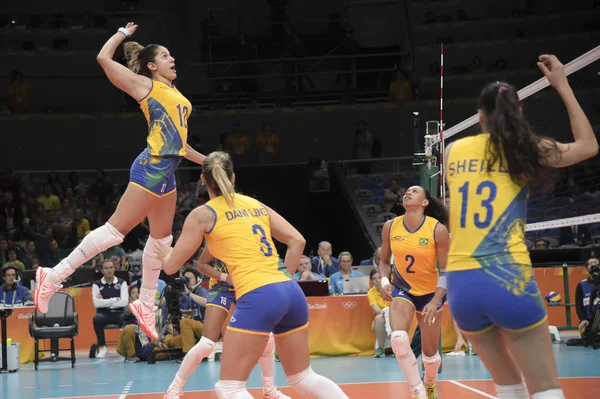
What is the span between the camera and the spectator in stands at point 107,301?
1442 centimetres

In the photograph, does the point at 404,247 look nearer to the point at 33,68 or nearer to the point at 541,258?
the point at 541,258

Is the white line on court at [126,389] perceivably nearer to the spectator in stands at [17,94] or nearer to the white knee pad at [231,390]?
the white knee pad at [231,390]

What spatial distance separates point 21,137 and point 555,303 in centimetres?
1749

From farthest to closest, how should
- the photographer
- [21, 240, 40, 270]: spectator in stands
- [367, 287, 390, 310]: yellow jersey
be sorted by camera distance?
[21, 240, 40, 270]: spectator in stands
[367, 287, 390, 310]: yellow jersey
the photographer

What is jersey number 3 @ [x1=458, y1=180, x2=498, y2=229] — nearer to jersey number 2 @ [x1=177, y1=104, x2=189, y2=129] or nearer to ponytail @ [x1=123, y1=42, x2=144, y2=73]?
jersey number 2 @ [x1=177, y1=104, x2=189, y2=129]

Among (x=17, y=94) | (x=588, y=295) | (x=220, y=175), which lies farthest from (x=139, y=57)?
(x=17, y=94)

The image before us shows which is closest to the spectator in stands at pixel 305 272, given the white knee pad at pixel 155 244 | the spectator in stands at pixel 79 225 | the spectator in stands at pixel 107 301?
the spectator in stands at pixel 107 301

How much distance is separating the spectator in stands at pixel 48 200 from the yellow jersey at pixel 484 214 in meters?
18.6

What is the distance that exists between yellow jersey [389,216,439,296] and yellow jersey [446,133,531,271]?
3.96 metres

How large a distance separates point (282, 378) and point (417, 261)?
4021 mm

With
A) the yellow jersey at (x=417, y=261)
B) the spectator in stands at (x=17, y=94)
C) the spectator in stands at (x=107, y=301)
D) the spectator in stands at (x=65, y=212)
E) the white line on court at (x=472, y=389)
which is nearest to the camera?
the yellow jersey at (x=417, y=261)

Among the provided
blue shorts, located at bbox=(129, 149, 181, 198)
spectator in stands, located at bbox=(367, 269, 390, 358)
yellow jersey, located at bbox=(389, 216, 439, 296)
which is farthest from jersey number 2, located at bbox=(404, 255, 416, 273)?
spectator in stands, located at bbox=(367, 269, 390, 358)

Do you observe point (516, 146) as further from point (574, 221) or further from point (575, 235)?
point (575, 235)

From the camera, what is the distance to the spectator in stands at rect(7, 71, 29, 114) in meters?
24.4
